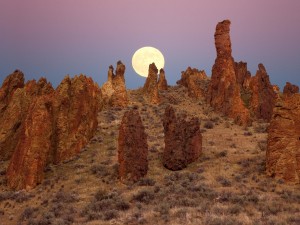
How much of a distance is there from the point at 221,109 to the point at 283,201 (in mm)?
34893

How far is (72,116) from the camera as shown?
34.8m

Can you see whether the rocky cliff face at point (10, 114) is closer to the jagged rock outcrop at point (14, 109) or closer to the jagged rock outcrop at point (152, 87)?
the jagged rock outcrop at point (14, 109)

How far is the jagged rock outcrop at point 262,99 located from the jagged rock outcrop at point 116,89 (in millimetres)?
21438

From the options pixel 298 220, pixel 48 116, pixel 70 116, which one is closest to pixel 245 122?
pixel 70 116

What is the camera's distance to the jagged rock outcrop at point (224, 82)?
52.9 metres

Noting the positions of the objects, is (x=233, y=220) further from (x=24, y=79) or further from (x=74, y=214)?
(x=24, y=79)

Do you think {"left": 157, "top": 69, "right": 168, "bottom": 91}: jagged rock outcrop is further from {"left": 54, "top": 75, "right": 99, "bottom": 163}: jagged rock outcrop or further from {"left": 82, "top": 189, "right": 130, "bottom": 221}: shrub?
{"left": 82, "top": 189, "right": 130, "bottom": 221}: shrub

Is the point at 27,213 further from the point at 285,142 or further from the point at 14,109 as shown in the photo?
the point at 285,142

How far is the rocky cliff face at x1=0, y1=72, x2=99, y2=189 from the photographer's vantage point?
27.9 meters

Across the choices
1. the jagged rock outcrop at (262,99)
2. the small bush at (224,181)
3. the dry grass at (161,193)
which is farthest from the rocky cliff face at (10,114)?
the jagged rock outcrop at (262,99)

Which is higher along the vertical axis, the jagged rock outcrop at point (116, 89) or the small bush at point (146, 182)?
the jagged rock outcrop at point (116, 89)

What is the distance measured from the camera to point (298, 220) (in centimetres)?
1738

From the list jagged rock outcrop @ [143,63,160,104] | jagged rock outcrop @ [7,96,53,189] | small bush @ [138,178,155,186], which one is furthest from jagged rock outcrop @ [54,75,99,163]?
jagged rock outcrop @ [143,63,160,104]

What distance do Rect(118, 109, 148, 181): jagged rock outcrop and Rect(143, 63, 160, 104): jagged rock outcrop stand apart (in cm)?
3595
